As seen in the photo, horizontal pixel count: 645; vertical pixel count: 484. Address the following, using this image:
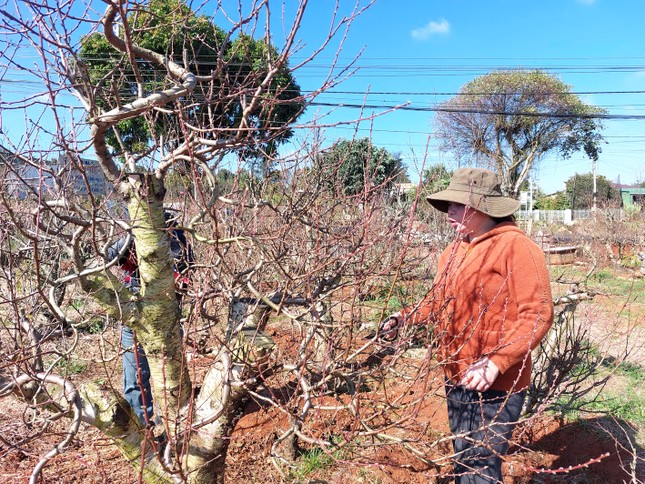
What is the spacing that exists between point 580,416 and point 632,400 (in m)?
0.84

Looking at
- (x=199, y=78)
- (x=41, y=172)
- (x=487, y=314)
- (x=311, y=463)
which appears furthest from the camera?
(x=311, y=463)

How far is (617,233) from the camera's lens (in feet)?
44.3

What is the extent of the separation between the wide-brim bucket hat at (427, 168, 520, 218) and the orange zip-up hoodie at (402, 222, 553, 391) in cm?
9

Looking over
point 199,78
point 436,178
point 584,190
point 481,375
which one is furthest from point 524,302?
point 584,190

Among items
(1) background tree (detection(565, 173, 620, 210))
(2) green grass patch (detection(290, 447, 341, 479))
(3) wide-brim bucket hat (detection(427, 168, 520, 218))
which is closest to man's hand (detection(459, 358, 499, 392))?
(3) wide-brim bucket hat (detection(427, 168, 520, 218))

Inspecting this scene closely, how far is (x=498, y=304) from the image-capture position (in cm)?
195

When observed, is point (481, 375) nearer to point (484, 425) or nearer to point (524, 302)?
point (484, 425)

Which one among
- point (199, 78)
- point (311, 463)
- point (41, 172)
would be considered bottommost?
point (311, 463)

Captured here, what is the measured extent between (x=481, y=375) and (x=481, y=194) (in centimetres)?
80

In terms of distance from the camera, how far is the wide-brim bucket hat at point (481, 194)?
1.99m

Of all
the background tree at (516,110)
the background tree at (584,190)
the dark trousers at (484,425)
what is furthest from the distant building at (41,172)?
the background tree at (584,190)

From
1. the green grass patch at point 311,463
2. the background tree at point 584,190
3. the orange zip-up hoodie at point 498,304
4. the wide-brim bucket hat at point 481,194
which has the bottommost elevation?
the green grass patch at point 311,463

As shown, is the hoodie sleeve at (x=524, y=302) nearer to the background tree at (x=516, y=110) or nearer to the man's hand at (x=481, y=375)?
the man's hand at (x=481, y=375)

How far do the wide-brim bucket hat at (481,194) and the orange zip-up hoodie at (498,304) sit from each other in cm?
9
